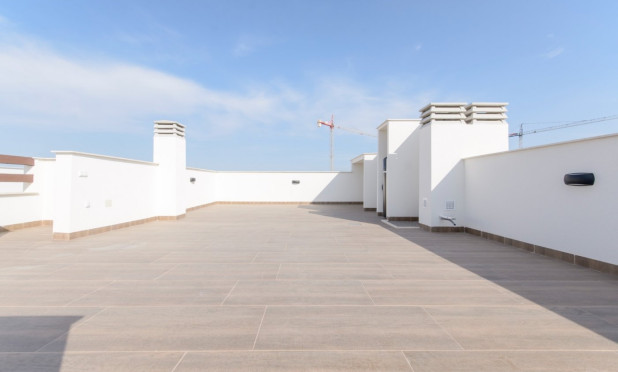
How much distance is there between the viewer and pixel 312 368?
6.51 feet

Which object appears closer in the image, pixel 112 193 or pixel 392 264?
pixel 392 264

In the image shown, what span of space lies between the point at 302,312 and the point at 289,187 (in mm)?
14875

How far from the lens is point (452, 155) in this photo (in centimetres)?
791

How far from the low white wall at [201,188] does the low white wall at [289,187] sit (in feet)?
2.63

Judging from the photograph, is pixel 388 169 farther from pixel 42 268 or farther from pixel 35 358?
pixel 35 358

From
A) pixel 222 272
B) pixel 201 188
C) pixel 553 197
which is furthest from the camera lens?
pixel 201 188

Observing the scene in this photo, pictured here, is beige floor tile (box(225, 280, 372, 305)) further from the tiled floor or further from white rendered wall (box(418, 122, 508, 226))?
white rendered wall (box(418, 122, 508, 226))

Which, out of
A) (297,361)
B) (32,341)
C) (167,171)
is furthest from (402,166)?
(32,341)

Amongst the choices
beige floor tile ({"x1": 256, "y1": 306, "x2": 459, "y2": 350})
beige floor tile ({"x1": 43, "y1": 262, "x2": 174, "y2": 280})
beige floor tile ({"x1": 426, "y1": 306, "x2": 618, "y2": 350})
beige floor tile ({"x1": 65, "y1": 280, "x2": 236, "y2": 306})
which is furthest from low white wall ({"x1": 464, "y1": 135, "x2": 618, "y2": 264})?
beige floor tile ({"x1": 43, "y1": 262, "x2": 174, "y2": 280})

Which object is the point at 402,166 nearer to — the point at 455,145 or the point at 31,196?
the point at 455,145

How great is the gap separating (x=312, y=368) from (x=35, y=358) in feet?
6.02

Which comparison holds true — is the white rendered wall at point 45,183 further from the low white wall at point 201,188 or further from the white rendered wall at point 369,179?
the white rendered wall at point 369,179

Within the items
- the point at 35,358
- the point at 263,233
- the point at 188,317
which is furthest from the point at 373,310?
the point at 263,233

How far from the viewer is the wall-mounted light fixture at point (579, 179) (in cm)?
434
